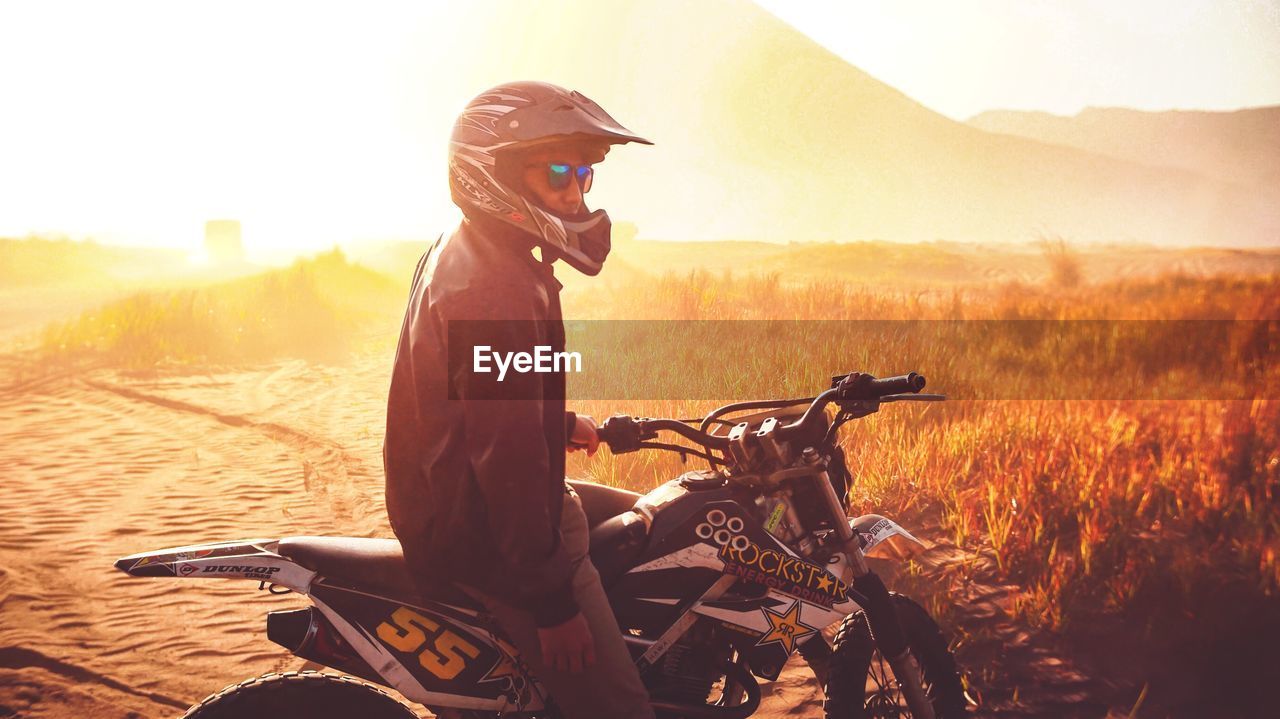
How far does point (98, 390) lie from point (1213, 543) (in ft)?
44.8

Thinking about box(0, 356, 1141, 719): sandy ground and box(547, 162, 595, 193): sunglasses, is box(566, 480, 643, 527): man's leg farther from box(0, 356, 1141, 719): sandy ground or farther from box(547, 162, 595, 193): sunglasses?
box(0, 356, 1141, 719): sandy ground

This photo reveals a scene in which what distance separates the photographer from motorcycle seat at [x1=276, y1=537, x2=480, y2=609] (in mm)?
2621

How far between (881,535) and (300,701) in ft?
6.38

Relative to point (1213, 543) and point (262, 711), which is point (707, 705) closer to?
point (262, 711)

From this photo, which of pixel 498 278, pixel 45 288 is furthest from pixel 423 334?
pixel 45 288

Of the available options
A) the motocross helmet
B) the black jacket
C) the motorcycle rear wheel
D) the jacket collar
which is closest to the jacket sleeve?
the black jacket

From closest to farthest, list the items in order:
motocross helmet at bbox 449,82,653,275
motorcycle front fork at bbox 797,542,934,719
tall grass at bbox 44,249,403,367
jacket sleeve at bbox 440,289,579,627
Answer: jacket sleeve at bbox 440,289,579,627 → motocross helmet at bbox 449,82,653,275 → motorcycle front fork at bbox 797,542,934,719 → tall grass at bbox 44,249,403,367

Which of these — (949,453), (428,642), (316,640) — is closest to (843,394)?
(428,642)

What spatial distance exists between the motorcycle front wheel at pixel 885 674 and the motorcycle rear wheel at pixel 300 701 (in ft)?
4.84

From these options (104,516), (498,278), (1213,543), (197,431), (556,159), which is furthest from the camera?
(197,431)

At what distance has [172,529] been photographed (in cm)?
685

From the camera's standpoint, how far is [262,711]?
2.45 meters

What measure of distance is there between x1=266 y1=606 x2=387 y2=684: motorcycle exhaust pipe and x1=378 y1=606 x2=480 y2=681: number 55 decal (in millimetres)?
116

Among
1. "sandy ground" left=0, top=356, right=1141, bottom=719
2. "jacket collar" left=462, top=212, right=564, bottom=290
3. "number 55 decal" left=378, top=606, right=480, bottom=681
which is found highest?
"jacket collar" left=462, top=212, right=564, bottom=290
